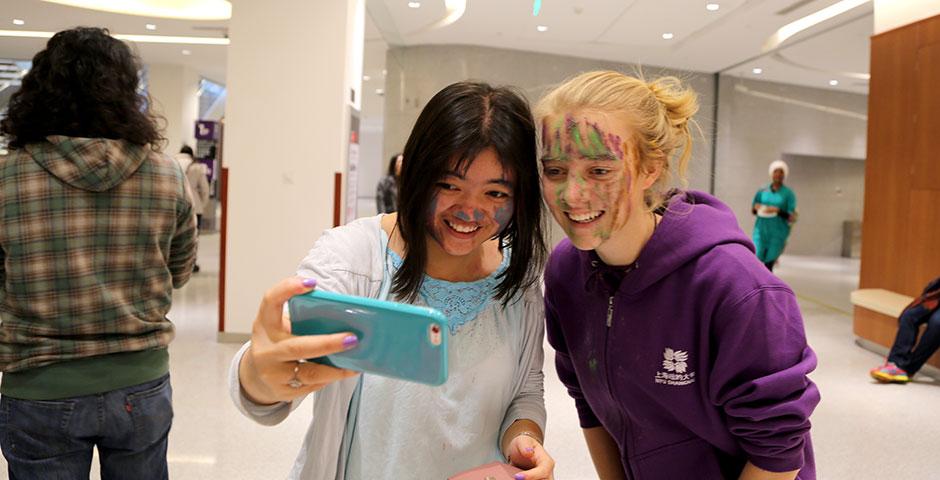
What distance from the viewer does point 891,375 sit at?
19.1 feet

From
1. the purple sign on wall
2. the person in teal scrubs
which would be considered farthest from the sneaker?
the purple sign on wall

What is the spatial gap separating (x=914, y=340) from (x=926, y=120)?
6.74 feet

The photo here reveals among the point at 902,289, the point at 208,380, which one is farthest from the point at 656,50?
the point at 208,380

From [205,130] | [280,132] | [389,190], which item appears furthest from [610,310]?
[205,130]

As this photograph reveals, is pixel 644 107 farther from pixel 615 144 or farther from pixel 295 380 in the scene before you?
pixel 295 380

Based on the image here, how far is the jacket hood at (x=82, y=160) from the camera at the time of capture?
1.78 m

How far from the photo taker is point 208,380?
522 cm

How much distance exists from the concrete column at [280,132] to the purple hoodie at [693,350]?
489 centimetres

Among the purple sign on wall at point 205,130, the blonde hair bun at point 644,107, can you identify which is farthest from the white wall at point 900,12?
the purple sign on wall at point 205,130

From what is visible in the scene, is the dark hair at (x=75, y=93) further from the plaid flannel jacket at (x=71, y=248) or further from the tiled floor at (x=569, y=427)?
the tiled floor at (x=569, y=427)

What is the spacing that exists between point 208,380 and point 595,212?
4.50 metres

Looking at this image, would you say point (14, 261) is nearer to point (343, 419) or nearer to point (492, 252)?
point (343, 419)

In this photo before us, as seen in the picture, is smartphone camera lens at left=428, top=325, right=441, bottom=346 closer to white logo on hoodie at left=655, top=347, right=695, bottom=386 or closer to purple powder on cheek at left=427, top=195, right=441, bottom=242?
purple powder on cheek at left=427, top=195, right=441, bottom=242

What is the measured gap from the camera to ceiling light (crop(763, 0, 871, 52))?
912 centimetres
